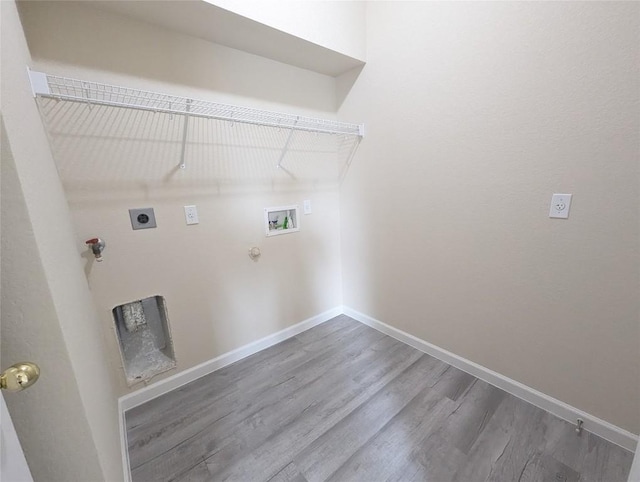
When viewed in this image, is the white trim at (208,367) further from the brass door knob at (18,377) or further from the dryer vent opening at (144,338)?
the brass door knob at (18,377)

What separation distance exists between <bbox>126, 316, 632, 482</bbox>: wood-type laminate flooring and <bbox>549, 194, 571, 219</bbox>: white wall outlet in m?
1.10

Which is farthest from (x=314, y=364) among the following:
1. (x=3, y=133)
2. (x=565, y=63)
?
(x=565, y=63)

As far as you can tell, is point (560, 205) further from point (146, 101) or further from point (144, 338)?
point (144, 338)

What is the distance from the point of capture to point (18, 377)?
51 cm

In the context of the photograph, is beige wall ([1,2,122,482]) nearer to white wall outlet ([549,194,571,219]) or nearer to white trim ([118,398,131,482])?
white trim ([118,398,131,482])

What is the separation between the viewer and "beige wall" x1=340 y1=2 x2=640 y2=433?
3.82 feet

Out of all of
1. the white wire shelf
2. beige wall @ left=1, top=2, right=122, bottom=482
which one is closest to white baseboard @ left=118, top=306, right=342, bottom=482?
beige wall @ left=1, top=2, right=122, bottom=482

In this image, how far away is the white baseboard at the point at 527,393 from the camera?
1.30m

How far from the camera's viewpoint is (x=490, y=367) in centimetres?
171

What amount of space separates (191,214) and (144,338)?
0.90 metres

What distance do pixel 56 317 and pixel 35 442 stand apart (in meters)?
0.30

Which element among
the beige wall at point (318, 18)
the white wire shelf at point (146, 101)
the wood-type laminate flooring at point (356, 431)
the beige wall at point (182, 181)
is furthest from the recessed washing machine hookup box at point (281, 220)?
the beige wall at point (318, 18)

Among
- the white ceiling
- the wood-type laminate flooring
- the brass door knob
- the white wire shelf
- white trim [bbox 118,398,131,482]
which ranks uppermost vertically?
the white ceiling

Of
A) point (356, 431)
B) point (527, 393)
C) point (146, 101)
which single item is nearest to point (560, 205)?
point (527, 393)
